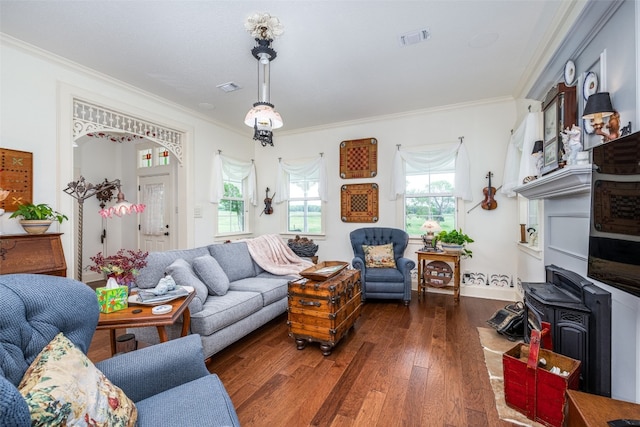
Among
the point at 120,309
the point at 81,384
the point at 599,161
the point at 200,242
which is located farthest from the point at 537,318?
the point at 200,242

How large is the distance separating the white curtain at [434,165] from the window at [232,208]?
2.87 m

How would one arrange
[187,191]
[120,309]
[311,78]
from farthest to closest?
[187,191] → [311,78] → [120,309]

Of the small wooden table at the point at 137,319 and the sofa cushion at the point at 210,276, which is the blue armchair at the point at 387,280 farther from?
the small wooden table at the point at 137,319

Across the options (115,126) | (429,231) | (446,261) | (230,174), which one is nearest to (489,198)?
(429,231)

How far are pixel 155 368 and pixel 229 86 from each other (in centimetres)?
329

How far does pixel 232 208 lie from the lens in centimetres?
536

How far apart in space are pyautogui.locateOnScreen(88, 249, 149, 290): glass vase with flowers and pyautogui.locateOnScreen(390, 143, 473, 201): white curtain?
367 cm

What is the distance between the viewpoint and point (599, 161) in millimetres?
1500

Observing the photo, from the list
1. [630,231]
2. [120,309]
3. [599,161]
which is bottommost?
[120,309]

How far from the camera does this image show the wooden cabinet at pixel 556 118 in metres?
2.26

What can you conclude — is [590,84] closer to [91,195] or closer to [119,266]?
[119,266]

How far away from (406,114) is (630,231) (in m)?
3.71

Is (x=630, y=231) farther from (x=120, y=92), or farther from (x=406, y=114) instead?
(x=120, y=92)

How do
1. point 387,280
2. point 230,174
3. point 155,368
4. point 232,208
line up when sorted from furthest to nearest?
point 232,208, point 230,174, point 387,280, point 155,368
